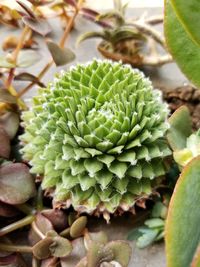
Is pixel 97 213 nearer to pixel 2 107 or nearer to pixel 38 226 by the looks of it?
pixel 38 226

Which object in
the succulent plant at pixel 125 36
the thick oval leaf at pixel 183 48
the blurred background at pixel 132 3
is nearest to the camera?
the thick oval leaf at pixel 183 48

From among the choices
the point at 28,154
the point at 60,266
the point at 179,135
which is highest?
the point at 179,135

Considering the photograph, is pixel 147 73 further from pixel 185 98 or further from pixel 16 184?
pixel 16 184

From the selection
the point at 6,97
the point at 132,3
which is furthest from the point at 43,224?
the point at 132,3

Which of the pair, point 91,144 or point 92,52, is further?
point 92,52

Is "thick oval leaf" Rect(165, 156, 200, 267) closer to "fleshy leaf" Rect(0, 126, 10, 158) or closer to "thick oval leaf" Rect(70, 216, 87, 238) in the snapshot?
"thick oval leaf" Rect(70, 216, 87, 238)

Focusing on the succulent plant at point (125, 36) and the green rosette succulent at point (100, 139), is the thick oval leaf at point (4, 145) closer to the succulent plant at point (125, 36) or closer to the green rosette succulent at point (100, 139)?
the green rosette succulent at point (100, 139)

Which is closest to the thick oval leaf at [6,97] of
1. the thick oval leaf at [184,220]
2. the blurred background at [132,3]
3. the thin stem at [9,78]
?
the thin stem at [9,78]

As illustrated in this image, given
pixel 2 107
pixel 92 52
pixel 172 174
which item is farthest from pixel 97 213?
pixel 92 52
